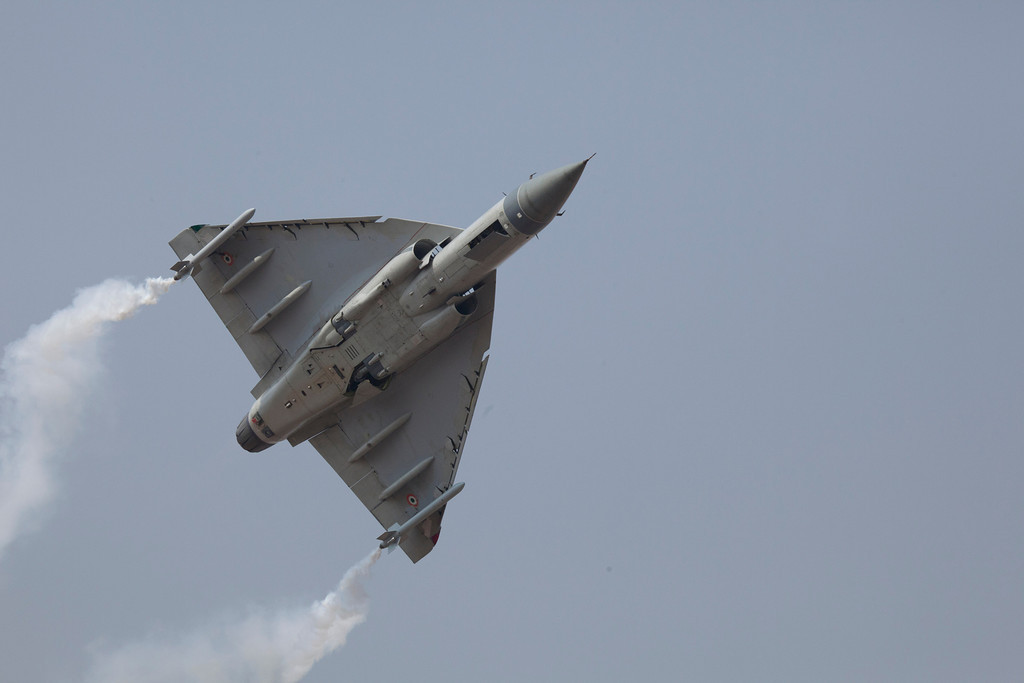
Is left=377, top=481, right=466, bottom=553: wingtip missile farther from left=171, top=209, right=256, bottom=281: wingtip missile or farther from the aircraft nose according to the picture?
left=171, top=209, right=256, bottom=281: wingtip missile

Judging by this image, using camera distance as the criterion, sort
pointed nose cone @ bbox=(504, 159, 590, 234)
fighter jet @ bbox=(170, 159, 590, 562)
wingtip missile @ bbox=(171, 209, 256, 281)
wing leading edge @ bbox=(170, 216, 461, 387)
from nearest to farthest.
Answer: pointed nose cone @ bbox=(504, 159, 590, 234)
fighter jet @ bbox=(170, 159, 590, 562)
wingtip missile @ bbox=(171, 209, 256, 281)
wing leading edge @ bbox=(170, 216, 461, 387)

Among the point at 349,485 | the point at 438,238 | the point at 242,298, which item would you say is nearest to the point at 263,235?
the point at 242,298

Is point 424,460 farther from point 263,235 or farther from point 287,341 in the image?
point 263,235

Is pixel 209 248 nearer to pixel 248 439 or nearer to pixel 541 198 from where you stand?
pixel 248 439

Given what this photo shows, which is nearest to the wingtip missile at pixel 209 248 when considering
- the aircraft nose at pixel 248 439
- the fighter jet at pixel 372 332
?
the fighter jet at pixel 372 332

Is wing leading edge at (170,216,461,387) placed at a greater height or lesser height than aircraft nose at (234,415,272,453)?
greater

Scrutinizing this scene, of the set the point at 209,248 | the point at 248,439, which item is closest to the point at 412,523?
the point at 248,439

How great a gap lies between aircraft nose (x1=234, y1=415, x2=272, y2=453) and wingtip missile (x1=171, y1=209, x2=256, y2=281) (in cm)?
516

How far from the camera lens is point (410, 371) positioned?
122 ft

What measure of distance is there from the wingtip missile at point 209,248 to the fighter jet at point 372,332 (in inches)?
1.8

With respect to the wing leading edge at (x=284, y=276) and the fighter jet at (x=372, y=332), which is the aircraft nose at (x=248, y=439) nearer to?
the fighter jet at (x=372, y=332)

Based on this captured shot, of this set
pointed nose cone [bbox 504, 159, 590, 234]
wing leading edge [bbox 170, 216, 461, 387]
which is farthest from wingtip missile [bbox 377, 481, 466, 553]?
pointed nose cone [bbox 504, 159, 590, 234]

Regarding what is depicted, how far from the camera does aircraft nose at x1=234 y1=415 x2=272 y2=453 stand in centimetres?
3612

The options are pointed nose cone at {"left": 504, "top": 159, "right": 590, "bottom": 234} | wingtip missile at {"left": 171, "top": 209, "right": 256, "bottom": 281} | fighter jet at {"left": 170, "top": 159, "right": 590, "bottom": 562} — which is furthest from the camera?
wingtip missile at {"left": 171, "top": 209, "right": 256, "bottom": 281}
